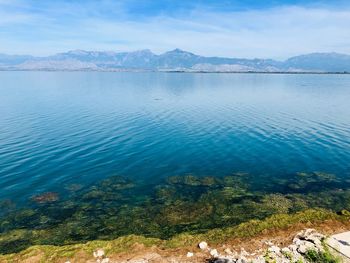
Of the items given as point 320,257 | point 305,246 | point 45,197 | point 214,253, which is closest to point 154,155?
point 45,197

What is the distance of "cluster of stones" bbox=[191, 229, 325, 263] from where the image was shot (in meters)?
19.9

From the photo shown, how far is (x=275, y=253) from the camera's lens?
68.9ft

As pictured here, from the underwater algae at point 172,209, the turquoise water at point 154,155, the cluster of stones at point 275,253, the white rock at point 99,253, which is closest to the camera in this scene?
the cluster of stones at point 275,253

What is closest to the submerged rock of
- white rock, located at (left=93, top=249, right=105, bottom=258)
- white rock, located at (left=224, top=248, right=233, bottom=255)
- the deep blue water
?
the deep blue water

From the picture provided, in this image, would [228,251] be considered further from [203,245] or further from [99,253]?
[99,253]

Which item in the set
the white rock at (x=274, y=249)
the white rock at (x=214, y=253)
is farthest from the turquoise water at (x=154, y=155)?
the white rock at (x=274, y=249)

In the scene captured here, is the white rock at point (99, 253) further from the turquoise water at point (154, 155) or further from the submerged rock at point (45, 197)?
the submerged rock at point (45, 197)

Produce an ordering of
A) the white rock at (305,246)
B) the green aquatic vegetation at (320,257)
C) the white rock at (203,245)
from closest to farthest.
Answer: the green aquatic vegetation at (320,257), the white rock at (305,246), the white rock at (203,245)

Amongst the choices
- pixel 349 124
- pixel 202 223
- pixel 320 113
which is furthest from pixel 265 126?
pixel 202 223

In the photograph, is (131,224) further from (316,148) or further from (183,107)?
(183,107)

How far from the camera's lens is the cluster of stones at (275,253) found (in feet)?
65.3

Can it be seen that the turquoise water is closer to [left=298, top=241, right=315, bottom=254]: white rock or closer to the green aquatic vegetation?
[left=298, top=241, right=315, bottom=254]: white rock

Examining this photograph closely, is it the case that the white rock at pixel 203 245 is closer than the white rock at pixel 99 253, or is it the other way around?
the white rock at pixel 99 253

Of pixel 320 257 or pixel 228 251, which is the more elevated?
pixel 320 257
